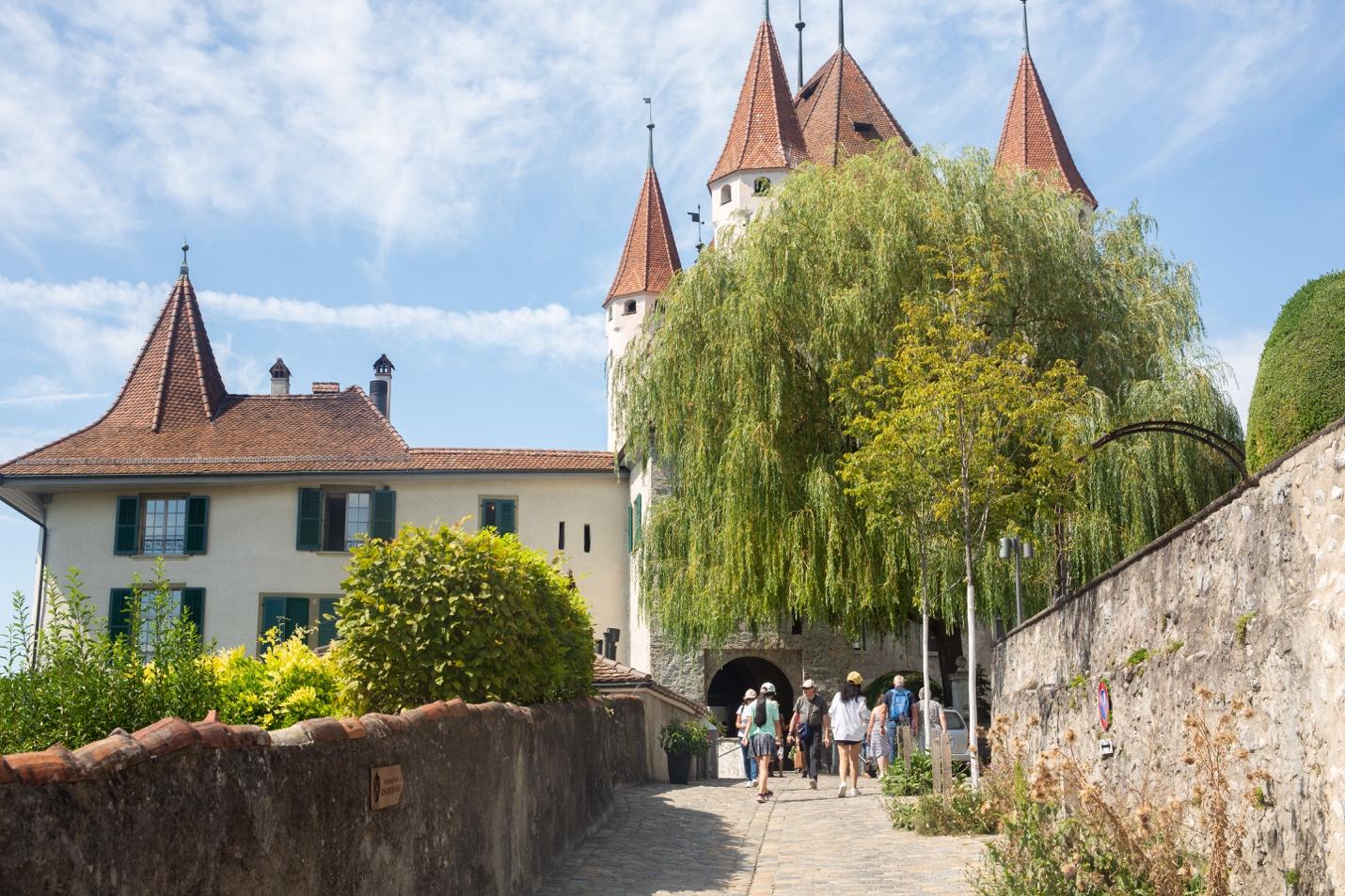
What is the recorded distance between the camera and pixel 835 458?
2367cm

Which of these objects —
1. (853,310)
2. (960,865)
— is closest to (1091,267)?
(853,310)

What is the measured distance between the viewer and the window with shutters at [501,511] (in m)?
34.3

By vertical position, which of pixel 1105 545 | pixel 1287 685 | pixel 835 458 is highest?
pixel 835 458

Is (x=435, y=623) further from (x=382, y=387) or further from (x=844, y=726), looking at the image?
(x=382, y=387)

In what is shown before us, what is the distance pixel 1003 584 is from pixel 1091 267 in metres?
5.88

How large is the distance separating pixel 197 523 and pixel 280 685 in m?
24.5

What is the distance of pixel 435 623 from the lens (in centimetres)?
1009

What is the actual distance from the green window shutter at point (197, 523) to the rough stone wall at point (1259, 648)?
2723cm

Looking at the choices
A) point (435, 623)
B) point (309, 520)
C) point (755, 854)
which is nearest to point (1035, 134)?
point (309, 520)

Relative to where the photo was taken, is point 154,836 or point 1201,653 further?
point 1201,653

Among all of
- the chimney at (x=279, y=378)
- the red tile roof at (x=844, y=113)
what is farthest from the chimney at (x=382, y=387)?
the red tile roof at (x=844, y=113)

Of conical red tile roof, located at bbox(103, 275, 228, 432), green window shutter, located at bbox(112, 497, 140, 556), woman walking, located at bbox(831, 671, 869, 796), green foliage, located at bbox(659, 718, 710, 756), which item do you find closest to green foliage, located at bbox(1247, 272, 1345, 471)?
woman walking, located at bbox(831, 671, 869, 796)

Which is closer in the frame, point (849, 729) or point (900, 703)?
point (849, 729)

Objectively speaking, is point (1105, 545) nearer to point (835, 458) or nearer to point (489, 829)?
point (835, 458)
